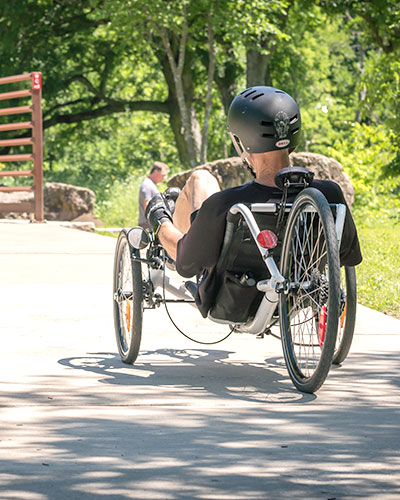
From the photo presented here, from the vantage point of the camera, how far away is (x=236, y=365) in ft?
20.5

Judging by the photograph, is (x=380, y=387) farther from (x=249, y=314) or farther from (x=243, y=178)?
(x=243, y=178)

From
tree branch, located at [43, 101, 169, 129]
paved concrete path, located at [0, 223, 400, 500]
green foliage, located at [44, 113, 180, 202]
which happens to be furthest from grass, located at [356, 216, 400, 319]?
green foliage, located at [44, 113, 180, 202]

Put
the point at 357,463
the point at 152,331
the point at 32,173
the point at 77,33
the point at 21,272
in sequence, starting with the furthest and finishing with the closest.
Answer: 1. the point at 77,33
2. the point at 32,173
3. the point at 21,272
4. the point at 152,331
5. the point at 357,463

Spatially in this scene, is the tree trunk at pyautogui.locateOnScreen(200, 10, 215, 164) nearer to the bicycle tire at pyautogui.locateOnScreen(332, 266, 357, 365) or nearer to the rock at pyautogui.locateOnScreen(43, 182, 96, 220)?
the rock at pyautogui.locateOnScreen(43, 182, 96, 220)

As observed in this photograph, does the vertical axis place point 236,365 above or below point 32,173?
below

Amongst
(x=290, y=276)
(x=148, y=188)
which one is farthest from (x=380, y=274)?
(x=148, y=188)

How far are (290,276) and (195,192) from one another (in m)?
1.02

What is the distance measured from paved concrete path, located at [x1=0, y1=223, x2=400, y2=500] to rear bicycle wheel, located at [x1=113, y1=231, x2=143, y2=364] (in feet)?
0.41

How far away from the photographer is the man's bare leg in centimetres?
629

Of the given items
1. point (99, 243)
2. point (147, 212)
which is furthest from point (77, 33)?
point (147, 212)

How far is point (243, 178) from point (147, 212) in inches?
493

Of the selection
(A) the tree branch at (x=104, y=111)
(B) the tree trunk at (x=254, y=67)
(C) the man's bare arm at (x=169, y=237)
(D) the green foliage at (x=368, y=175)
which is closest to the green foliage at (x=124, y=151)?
(A) the tree branch at (x=104, y=111)

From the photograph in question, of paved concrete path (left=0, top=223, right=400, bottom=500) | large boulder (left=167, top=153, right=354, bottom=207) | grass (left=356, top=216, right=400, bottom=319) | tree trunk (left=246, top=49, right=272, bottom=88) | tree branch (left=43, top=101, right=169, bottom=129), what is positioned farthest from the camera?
tree branch (left=43, top=101, right=169, bottom=129)

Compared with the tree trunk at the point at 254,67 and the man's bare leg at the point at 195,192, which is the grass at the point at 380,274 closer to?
the man's bare leg at the point at 195,192
